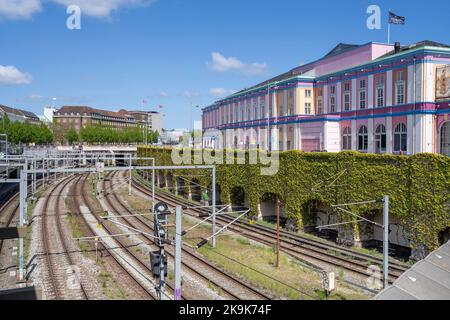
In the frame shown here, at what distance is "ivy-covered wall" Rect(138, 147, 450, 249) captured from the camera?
22453 mm

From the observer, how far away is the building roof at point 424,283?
9922mm

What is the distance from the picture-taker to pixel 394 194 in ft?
80.3

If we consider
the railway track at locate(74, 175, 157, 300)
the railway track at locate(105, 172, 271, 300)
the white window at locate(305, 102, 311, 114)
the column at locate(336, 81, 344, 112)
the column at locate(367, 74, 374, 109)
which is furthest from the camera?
the white window at locate(305, 102, 311, 114)

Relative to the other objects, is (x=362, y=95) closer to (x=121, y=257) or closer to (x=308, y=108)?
(x=308, y=108)

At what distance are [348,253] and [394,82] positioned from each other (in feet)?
77.6

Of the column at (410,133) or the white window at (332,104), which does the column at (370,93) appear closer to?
the column at (410,133)

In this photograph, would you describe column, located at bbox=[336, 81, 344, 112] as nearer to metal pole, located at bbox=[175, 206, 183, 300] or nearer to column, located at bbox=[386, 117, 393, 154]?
column, located at bbox=[386, 117, 393, 154]

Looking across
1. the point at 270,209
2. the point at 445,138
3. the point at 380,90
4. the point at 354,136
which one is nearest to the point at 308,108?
the point at 354,136

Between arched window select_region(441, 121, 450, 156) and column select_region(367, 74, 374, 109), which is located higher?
column select_region(367, 74, 374, 109)

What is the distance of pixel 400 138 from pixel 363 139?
5472mm

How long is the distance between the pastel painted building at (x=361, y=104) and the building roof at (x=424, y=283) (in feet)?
97.0

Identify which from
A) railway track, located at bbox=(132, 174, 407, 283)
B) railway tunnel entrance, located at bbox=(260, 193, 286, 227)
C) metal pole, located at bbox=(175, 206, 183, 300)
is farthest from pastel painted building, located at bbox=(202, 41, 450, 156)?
metal pole, located at bbox=(175, 206, 183, 300)

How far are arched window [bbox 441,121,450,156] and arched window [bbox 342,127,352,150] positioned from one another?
Answer: 11.4 metres

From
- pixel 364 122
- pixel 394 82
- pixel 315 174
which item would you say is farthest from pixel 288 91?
pixel 315 174
